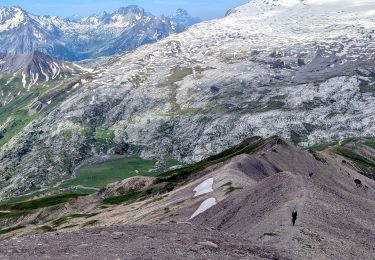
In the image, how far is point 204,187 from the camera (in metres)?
129

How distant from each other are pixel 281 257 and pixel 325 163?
132m

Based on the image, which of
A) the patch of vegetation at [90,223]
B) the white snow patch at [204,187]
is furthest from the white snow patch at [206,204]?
the patch of vegetation at [90,223]

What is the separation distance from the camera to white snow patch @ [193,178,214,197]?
121688mm

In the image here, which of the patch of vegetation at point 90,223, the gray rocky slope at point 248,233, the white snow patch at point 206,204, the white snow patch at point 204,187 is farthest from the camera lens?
the patch of vegetation at point 90,223

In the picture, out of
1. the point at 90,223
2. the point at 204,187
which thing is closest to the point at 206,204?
the point at 204,187

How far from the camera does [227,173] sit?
130 metres

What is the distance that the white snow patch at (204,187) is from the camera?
399 ft

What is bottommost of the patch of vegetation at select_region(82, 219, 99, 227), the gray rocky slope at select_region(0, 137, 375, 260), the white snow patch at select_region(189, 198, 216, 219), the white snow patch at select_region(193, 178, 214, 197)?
the patch of vegetation at select_region(82, 219, 99, 227)

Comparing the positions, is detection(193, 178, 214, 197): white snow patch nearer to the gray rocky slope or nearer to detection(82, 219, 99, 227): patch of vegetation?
the gray rocky slope

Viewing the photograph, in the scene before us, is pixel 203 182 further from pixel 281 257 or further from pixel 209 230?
pixel 281 257

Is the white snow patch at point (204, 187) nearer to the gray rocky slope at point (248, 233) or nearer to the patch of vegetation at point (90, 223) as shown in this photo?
the gray rocky slope at point (248, 233)

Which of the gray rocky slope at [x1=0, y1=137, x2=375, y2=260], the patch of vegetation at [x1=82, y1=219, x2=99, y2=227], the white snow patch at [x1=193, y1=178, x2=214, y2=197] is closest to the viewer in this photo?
the gray rocky slope at [x1=0, y1=137, x2=375, y2=260]

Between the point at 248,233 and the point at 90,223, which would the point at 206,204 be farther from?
the point at 90,223

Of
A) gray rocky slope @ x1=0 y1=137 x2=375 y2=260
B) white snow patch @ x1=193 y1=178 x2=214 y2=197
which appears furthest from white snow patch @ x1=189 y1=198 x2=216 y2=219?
white snow patch @ x1=193 y1=178 x2=214 y2=197
